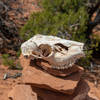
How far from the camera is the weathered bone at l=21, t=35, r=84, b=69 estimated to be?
8.27 ft

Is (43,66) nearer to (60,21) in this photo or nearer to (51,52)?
(51,52)

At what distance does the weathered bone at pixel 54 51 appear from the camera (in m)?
2.52

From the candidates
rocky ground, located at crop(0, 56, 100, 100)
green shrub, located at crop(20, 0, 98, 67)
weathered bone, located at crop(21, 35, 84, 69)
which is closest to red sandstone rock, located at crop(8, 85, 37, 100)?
rocky ground, located at crop(0, 56, 100, 100)

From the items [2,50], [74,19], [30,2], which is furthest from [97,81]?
[30,2]

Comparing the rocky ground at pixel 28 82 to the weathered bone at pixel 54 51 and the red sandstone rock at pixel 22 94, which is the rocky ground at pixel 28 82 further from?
the weathered bone at pixel 54 51

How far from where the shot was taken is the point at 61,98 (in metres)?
2.96

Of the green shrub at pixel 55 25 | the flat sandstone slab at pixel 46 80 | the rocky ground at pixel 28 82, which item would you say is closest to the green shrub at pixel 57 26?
the green shrub at pixel 55 25

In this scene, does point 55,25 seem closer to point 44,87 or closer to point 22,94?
point 22,94

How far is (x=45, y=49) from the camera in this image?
2.69 meters

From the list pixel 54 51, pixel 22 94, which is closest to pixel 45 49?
pixel 54 51

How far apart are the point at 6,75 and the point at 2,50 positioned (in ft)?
5.47

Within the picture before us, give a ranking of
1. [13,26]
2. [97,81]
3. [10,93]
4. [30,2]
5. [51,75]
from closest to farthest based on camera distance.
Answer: [51,75], [10,93], [97,81], [13,26], [30,2]


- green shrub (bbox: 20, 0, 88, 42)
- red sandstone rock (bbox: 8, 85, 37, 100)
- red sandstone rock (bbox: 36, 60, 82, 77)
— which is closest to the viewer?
red sandstone rock (bbox: 36, 60, 82, 77)

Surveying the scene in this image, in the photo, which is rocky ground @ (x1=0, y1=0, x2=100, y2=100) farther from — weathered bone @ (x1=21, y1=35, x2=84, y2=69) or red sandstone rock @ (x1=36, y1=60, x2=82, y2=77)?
weathered bone @ (x1=21, y1=35, x2=84, y2=69)
